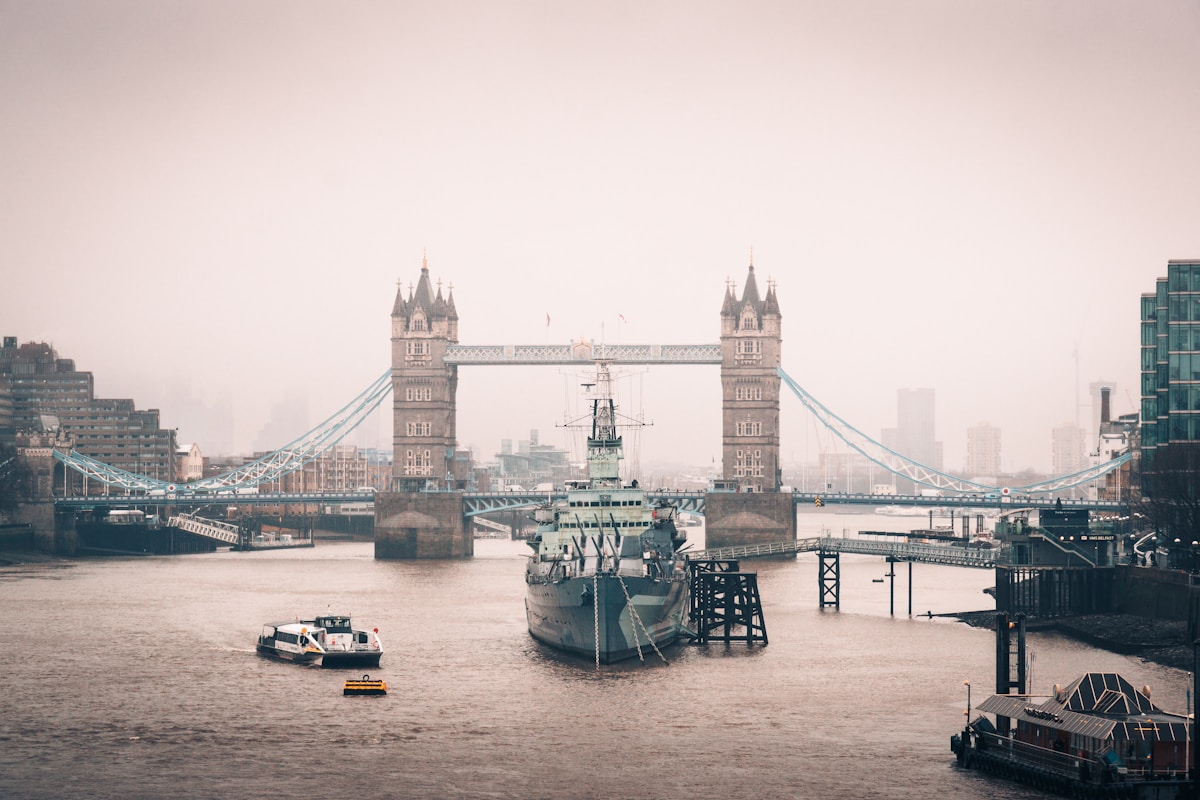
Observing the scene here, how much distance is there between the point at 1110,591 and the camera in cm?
8144

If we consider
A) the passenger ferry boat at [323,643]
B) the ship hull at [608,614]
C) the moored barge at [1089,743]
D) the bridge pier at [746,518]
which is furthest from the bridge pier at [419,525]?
the moored barge at [1089,743]

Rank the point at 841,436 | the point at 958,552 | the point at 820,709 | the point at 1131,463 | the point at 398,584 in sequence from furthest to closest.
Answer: the point at 841,436 < the point at 1131,463 < the point at 398,584 < the point at 958,552 < the point at 820,709

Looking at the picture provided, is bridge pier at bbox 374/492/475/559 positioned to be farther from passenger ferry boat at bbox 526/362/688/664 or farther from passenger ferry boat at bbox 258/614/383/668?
passenger ferry boat at bbox 258/614/383/668

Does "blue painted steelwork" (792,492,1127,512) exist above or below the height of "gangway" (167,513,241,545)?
above

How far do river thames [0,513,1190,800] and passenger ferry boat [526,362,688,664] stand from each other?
1.40 metres

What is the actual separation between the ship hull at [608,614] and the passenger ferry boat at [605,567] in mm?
41

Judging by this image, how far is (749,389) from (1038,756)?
338 ft

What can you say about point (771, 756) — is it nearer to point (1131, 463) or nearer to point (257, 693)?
point (257, 693)

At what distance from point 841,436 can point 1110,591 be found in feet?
235

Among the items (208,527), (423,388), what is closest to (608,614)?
(423,388)

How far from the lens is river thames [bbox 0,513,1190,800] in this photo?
46500mm

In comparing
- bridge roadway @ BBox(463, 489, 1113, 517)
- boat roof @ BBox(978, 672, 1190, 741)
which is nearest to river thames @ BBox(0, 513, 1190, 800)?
boat roof @ BBox(978, 672, 1190, 741)

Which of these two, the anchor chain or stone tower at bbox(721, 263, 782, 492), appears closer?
the anchor chain

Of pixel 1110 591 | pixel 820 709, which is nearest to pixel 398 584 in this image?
pixel 1110 591
